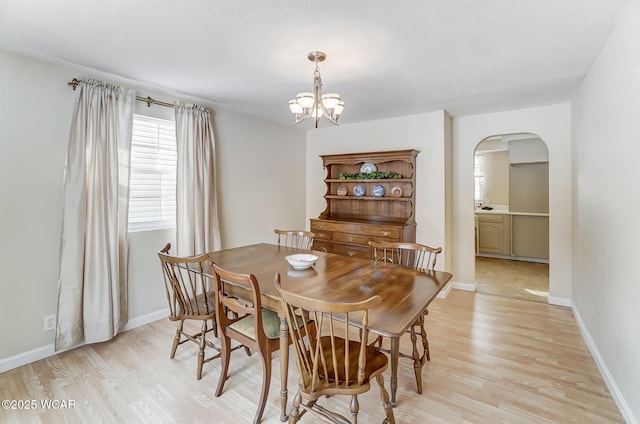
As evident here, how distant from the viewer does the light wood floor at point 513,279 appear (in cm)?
407

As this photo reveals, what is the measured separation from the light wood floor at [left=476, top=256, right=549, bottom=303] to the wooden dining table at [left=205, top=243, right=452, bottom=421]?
2657 millimetres

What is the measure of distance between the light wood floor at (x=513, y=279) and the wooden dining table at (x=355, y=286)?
2.66m

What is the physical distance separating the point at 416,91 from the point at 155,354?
3.49 meters

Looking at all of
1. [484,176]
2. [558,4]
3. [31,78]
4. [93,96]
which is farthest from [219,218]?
[484,176]

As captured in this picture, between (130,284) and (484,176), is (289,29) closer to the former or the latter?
(130,284)

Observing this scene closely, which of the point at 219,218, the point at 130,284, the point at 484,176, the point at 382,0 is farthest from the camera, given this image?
the point at 484,176

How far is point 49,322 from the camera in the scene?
253 centimetres

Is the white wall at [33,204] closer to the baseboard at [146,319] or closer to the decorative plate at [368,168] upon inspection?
the baseboard at [146,319]

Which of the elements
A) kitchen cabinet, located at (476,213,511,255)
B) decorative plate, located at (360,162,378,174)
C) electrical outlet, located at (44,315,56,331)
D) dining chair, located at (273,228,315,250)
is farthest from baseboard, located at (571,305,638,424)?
electrical outlet, located at (44,315,56,331)

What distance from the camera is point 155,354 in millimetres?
2551

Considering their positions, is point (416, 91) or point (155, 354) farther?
point (416, 91)

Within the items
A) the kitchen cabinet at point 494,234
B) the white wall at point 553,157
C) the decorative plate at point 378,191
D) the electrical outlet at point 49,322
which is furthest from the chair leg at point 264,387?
the kitchen cabinet at point 494,234

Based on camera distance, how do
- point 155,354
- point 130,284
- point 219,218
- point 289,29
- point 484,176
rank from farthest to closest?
point 484,176 < point 219,218 < point 130,284 < point 155,354 < point 289,29

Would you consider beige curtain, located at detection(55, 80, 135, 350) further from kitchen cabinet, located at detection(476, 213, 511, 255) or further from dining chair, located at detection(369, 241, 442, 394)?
kitchen cabinet, located at detection(476, 213, 511, 255)
